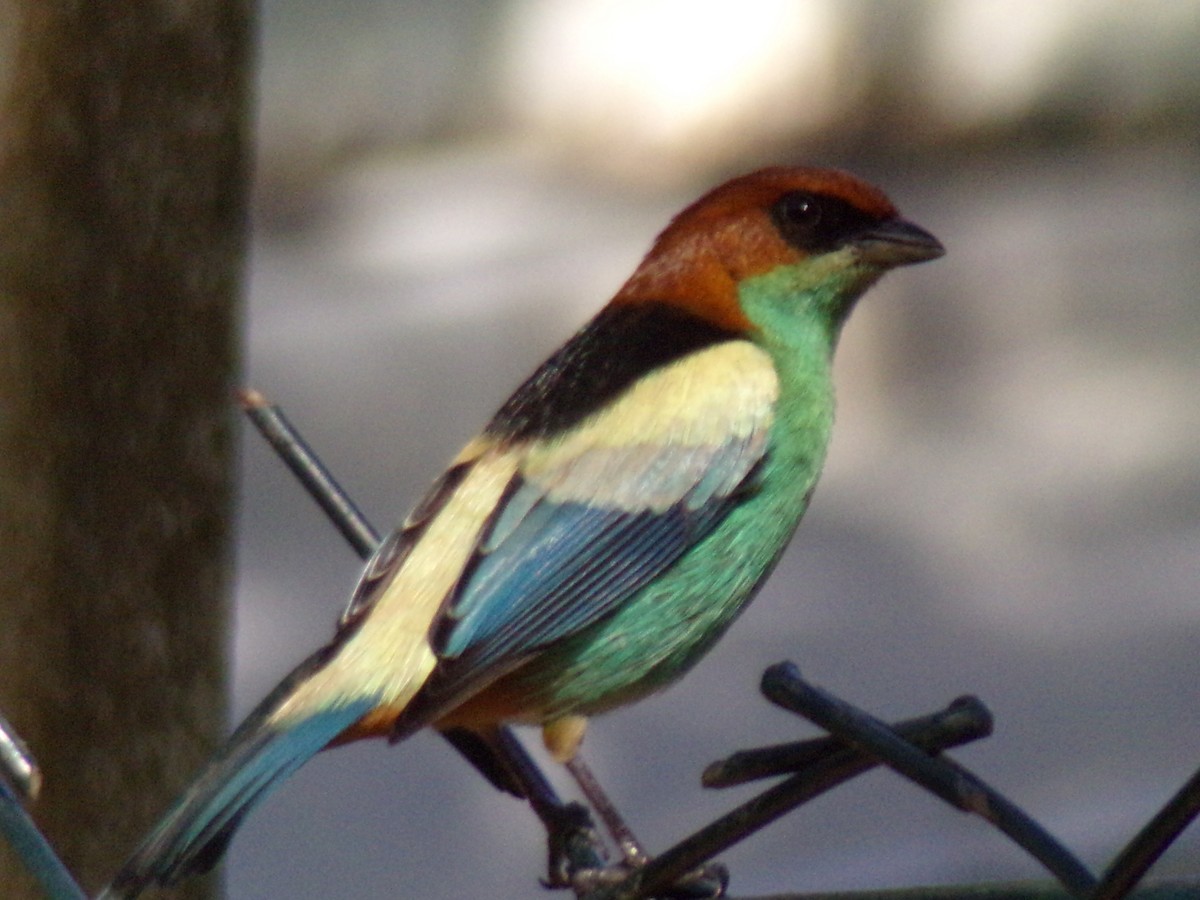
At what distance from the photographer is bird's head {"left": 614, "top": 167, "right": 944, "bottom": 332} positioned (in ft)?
9.78

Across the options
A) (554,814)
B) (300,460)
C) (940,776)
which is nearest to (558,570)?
(554,814)

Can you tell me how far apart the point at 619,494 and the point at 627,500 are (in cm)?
1

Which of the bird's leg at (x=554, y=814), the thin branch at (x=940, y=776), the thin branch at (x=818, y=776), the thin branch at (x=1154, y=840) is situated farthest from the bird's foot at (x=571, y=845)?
the thin branch at (x=1154, y=840)

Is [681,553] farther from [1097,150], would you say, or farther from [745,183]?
[1097,150]

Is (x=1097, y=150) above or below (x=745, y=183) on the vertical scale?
below

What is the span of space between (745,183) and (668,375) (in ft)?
1.12

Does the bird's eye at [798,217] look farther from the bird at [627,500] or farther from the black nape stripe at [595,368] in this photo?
the black nape stripe at [595,368]

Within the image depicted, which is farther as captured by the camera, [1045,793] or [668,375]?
[1045,793]

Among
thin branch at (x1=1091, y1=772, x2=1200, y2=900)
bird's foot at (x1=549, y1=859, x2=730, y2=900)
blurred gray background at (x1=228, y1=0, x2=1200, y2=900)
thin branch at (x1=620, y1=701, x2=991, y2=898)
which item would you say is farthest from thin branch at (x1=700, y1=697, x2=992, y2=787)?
blurred gray background at (x1=228, y1=0, x2=1200, y2=900)

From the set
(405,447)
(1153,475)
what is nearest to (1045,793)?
(1153,475)

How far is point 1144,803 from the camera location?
5539 mm

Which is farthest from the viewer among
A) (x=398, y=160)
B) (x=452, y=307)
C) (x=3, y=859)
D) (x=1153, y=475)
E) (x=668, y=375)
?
(x=398, y=160)

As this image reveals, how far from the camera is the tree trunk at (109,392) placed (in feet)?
8.55

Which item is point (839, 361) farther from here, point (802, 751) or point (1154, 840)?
point (1154, 840)
